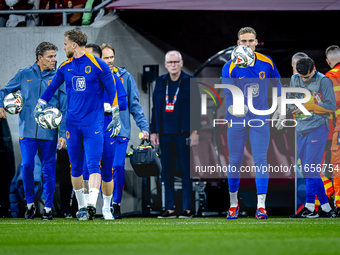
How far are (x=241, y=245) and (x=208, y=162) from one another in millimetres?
4511

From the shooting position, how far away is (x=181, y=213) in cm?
686

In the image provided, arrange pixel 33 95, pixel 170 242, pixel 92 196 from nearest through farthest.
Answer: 1. pixel 170 242
2. pixel 92 196
3. pixel 33 95

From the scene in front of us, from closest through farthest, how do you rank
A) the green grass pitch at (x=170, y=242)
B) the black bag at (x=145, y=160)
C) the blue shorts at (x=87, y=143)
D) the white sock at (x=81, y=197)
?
the green grass pitch at (x=170, y=242) → the blue shorts at (x=87, y=143) → the white sock at (x=81, y=197) → the black bag at (x=145, y=160)

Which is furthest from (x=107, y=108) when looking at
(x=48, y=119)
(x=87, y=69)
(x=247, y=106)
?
(x=247, y=106)

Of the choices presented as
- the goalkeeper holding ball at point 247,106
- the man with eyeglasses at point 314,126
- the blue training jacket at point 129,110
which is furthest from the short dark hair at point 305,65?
the blue training jacket at point 129,110

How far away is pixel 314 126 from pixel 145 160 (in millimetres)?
2084

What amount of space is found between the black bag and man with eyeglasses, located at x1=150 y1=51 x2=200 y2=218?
0.16 metres

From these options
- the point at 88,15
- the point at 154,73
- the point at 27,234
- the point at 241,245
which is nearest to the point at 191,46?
the point at 154,73

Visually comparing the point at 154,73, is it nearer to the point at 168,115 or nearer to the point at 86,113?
the point at 168,115

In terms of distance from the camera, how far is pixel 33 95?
6.57 metres

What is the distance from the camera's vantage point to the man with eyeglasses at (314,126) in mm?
6504

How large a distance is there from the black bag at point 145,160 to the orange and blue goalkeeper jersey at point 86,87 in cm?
131

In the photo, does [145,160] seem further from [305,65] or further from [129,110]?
[305,65]

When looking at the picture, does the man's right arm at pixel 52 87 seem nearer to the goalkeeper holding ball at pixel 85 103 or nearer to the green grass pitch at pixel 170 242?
the goalkeeper holding ball at pixel 85 103
